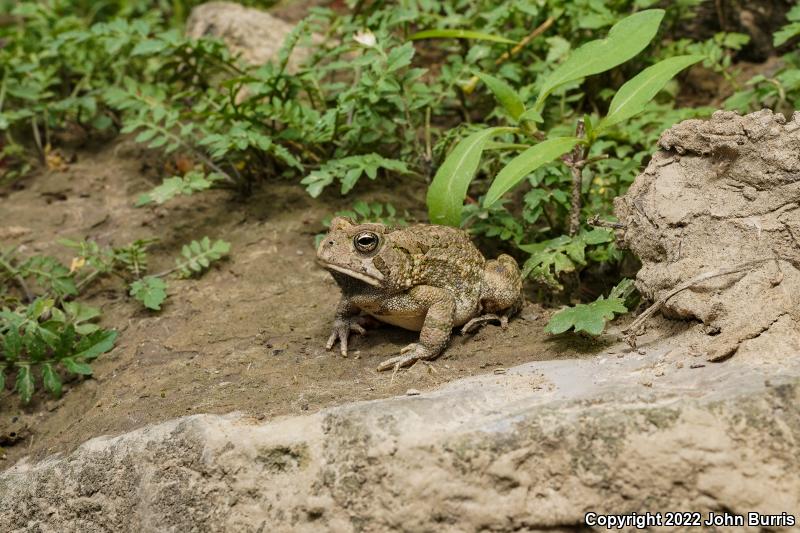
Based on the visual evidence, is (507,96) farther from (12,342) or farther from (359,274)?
(12,342)

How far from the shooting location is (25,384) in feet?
13.8

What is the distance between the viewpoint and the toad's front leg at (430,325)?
3.86m

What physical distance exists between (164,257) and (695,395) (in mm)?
3576

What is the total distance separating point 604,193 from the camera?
479 centimetres

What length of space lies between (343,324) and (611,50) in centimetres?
201

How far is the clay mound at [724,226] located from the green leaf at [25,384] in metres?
3.20

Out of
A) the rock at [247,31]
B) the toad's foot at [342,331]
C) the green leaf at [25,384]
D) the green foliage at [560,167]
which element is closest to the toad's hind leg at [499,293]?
the green foliage at [560,167]

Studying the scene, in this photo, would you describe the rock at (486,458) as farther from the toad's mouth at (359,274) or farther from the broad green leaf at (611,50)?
the broad green leaf at (611,50)

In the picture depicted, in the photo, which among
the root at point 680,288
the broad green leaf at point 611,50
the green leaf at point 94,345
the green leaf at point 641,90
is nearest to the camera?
the root at point 680,288

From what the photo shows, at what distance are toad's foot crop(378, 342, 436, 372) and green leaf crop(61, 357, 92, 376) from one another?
1.62 m

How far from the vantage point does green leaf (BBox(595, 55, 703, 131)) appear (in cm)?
394

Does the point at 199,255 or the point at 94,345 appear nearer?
the point at 94,345

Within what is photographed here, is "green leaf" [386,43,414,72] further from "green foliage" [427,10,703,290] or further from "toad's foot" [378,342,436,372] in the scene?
"toad's foot" [378,342,436,372]

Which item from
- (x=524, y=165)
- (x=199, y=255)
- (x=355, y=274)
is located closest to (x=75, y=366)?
(x=199, y=255)
